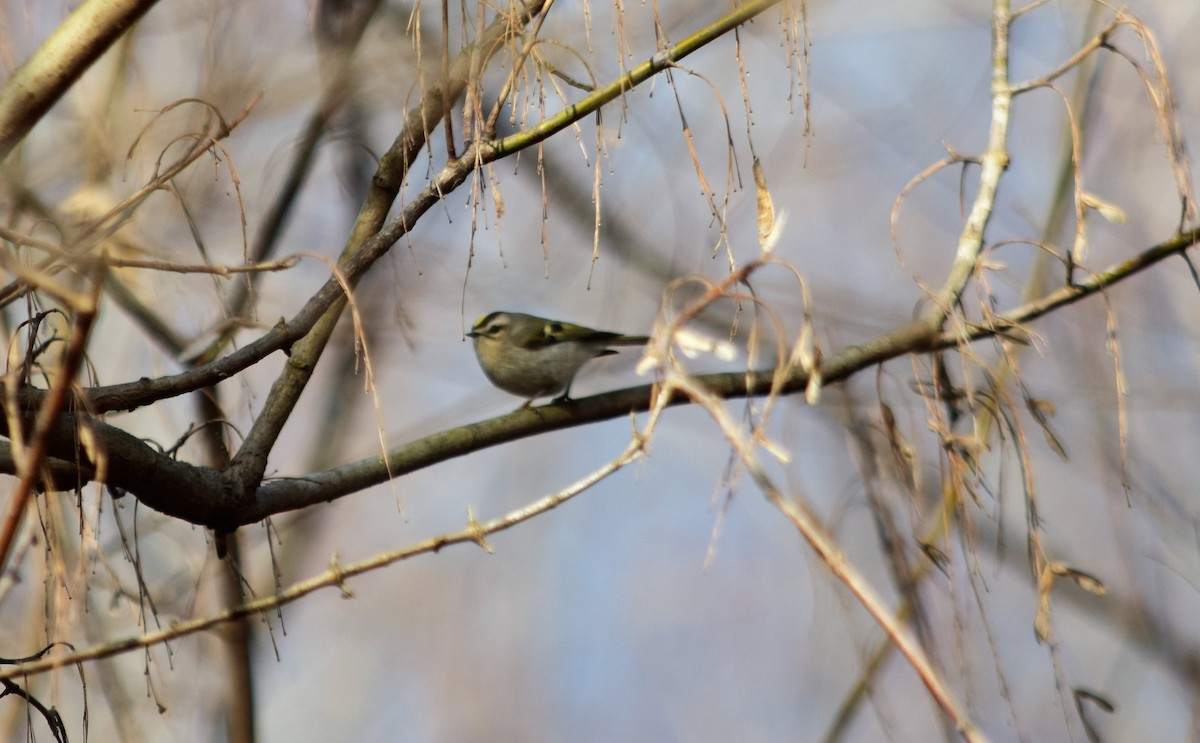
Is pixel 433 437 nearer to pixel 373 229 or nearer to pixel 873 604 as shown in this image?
pixel 373 229

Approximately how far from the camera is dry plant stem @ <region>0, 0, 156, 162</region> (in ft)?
5.91

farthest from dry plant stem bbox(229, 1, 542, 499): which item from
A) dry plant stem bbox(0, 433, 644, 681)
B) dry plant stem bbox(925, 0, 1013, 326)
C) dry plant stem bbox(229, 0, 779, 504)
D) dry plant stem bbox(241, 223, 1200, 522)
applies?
dry plant stem bbox(925, 0, 1013, 326)

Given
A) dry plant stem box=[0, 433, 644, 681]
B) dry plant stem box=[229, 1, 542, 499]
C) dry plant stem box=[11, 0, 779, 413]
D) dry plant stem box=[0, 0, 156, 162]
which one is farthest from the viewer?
dry plant stem box=[229, 1, 542, 499]

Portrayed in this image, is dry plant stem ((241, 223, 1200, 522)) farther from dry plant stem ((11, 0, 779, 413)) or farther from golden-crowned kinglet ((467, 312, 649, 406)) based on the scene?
golden-crowned kinglet ((467, 312, 649, 406))

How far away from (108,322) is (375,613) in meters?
3.80

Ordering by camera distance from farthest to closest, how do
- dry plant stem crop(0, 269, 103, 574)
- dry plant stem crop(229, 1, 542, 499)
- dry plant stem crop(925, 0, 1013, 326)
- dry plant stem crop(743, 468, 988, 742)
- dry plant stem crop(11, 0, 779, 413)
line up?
dry plant stem crop(925, 0, 1013, 326) < dry plant stem crop(229, 1, 542, 499) < dry plant stem crop(11, 0, 779, 413) < dry plant stem crop(743, 468, 988, 742) < dry plant stem crop(0, 269, 103, 574)

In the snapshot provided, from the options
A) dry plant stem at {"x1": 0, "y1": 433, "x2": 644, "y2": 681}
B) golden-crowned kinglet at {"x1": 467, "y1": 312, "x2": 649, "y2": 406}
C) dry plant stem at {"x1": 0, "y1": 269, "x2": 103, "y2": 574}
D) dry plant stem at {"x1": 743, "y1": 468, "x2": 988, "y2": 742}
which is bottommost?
dry plant stem at {"x1": 743, "y1": 468, "x2": 988, "y2": 742}

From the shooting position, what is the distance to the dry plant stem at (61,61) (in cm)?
180

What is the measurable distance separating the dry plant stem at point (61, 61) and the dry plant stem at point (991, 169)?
6.06 feet

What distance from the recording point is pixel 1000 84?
8.74 ft

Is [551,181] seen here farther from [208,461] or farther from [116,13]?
[116,13]

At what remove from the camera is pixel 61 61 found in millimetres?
1816

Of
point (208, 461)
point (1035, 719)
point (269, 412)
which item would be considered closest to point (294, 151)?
point (208, 461)

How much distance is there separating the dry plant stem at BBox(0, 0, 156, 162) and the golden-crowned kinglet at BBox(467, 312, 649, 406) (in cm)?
356
